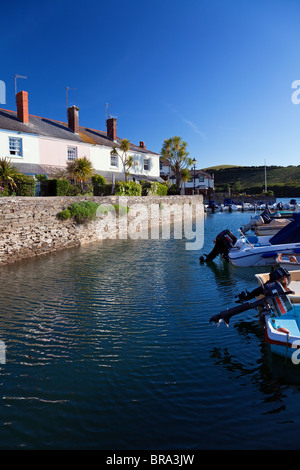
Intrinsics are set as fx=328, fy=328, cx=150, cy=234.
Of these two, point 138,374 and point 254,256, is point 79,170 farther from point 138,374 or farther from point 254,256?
point 138,374

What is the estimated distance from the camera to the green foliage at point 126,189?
3175 cm

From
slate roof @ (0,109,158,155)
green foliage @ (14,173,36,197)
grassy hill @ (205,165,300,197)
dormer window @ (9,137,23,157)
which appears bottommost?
green foliage @ (14,173,36,197)

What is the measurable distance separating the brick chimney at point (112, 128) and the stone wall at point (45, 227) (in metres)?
17.3

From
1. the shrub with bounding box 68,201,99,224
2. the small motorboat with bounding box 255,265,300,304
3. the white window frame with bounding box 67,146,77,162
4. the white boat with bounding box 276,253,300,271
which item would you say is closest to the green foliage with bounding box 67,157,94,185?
the white window frame with bounding box 67,146,77,162

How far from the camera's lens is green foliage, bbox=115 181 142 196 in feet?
104

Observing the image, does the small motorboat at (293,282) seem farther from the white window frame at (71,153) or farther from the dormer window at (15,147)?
the white window frame at (71,153)

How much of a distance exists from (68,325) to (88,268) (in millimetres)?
6870

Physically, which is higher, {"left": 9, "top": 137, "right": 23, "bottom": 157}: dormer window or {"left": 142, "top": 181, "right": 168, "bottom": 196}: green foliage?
{"left": 9, "top": 137, "right": 23, "bottom": 157}: dormer window

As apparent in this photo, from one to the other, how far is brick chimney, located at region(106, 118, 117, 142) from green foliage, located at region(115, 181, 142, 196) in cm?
1376

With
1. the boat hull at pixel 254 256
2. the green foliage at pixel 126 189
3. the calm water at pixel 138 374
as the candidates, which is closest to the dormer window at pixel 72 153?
the green foliage at pixel 126 189

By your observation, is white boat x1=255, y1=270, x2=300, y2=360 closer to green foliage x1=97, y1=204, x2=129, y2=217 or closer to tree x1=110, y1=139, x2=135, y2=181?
green foliage x1=97, y1=204, x2=129, y2=217

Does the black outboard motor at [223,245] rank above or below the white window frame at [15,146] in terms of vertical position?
below
